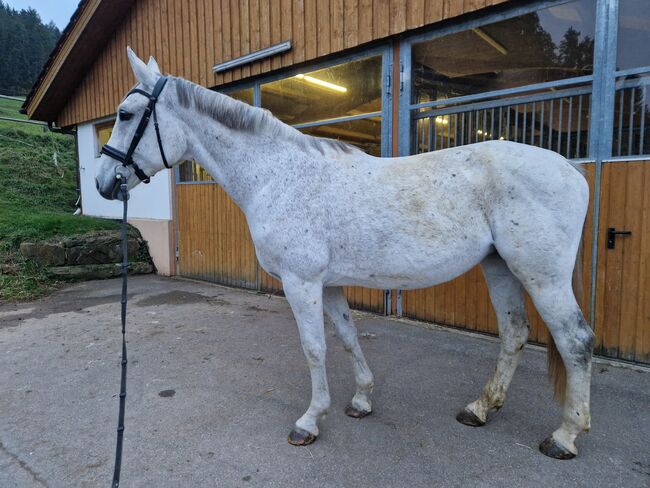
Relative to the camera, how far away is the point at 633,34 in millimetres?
3002

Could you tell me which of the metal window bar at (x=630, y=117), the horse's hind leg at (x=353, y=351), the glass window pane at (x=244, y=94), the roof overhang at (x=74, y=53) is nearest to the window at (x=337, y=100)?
the glass window pane at (x=244, y=94)

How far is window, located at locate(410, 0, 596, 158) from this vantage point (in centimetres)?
327

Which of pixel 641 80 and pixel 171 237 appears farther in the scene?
pixel 171 237

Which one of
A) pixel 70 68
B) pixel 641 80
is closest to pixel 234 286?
pixel 641 80

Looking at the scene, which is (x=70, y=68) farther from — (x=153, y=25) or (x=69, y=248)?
(x=69, y=248)

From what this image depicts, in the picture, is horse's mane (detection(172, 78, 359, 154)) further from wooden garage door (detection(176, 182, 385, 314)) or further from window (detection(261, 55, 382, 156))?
wooden garage door (detection(176, 182, 385, 314))

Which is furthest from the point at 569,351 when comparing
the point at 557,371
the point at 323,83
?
the point at 323,83

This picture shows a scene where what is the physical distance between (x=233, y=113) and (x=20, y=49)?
47616 millimetres

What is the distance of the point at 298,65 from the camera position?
5.20 m

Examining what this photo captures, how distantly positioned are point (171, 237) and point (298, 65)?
13.1 feet

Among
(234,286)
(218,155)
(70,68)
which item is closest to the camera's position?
(218,155)

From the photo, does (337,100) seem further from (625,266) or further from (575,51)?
(625,266)

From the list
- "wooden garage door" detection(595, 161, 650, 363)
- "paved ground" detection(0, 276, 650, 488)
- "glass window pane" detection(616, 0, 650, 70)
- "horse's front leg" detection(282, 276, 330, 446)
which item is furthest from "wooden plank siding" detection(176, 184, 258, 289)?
"glass window pane" detection(616, 0, 650, 70)

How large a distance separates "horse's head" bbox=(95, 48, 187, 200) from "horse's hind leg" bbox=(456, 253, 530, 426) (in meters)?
2.06
